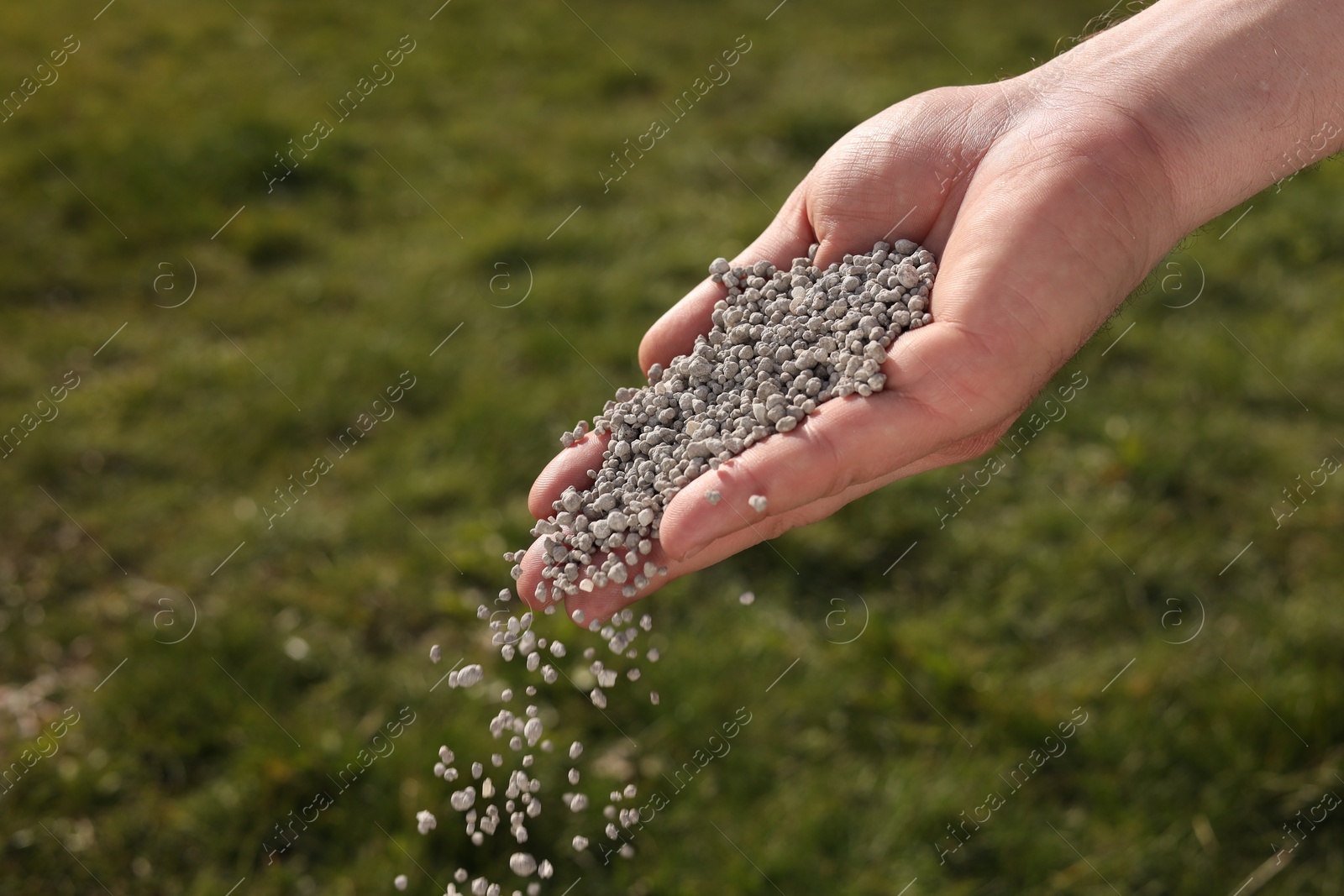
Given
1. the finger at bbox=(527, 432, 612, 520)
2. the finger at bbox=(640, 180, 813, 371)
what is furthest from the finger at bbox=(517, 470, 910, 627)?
the finger at bbox=(640, 180, 813, 371)

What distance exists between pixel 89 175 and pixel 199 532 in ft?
8.15

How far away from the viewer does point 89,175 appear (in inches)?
205

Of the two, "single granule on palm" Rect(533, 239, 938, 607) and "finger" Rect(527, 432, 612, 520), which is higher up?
"finger" Rect(527, 432, 612, 520)

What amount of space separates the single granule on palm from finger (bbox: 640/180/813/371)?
0.07 metres

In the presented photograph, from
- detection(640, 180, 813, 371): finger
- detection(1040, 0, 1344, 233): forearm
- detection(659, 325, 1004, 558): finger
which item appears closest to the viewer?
detection(659, 325, 1004, 558): finger

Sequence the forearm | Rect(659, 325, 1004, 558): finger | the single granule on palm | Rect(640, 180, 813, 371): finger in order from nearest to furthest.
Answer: Rect(659, 325, 1004, 558): finger < the single granule on palm < the forearm < Rect(640, 180, 813, 371): finger

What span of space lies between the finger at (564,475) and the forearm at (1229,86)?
1529mm

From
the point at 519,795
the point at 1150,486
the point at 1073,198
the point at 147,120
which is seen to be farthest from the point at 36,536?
the point at 1150,486

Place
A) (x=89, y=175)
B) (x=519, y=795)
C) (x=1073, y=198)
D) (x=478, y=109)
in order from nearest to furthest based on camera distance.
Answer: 1. (x=1073, y=198)
2. (x=519, y=795)
3. (x=89, y=175)
4. (x=478, y=109)

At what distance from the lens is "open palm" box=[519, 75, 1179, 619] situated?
7.35 feet

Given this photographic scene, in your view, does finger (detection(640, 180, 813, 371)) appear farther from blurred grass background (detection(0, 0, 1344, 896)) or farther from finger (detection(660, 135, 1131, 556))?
blurred grass background (detection(0, 0, 1344, 896))

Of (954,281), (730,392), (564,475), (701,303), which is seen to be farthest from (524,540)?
(954,281)

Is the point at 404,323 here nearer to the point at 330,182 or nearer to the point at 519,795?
the point at 330,182

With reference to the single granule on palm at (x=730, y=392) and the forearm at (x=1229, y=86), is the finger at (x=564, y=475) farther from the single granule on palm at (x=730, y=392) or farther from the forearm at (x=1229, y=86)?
the forearm at (x=1229, y=86)
